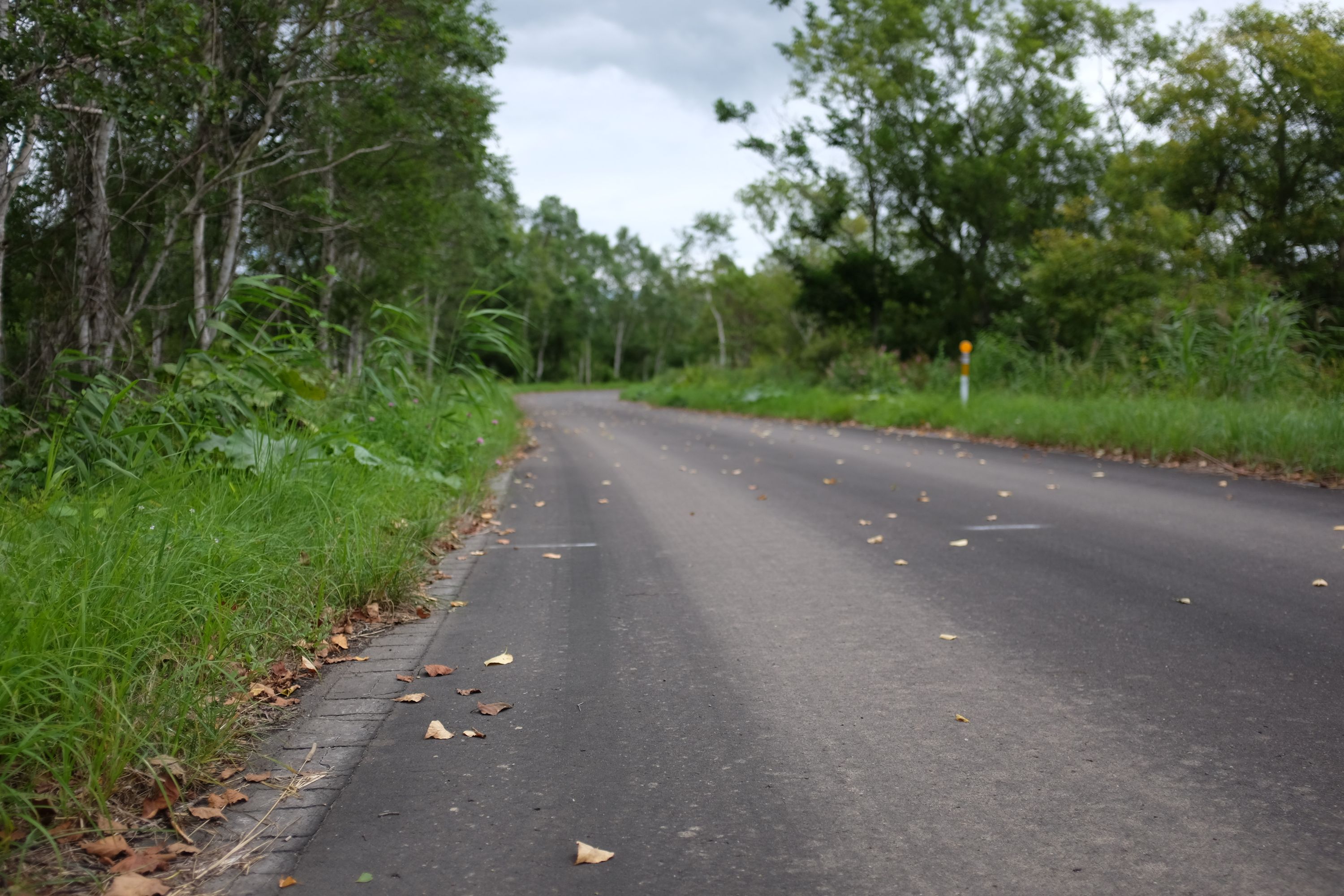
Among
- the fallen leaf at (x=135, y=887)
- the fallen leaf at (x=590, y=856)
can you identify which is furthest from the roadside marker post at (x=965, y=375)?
the fallen leaf at (x=135, y=887)

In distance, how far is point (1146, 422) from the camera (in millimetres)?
11844

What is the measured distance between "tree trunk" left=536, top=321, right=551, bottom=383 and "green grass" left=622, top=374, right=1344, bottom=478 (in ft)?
196

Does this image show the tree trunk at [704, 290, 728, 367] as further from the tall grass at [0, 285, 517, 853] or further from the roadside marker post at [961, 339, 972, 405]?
the tall grass at [0, 285, 517, 853]

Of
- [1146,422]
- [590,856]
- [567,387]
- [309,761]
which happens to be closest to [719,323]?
[567,387]

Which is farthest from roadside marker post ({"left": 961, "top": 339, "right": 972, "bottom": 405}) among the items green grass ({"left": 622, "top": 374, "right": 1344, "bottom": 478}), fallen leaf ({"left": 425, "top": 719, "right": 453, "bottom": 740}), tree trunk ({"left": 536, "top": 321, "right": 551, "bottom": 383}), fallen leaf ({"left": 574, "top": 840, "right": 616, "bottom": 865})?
tree trunk ({"left": 536, "top": 321, "right": 551, "bottom": 383})

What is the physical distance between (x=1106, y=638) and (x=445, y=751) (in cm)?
290

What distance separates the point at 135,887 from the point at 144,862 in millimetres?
137

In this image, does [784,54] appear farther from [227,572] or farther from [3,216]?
[227,572]

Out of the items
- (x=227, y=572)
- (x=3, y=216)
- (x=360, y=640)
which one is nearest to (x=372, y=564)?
(x=360, y=640)

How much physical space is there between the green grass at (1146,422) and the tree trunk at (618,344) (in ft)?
235

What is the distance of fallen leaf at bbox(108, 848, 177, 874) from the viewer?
2459 mm

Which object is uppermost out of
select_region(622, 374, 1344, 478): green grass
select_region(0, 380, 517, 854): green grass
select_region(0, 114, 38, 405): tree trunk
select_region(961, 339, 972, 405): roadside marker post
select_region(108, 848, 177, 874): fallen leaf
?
select_region(0, 114, 38, 405): tree trunk

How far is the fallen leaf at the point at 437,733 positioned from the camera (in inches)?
135

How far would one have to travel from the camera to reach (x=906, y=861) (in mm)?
2529
